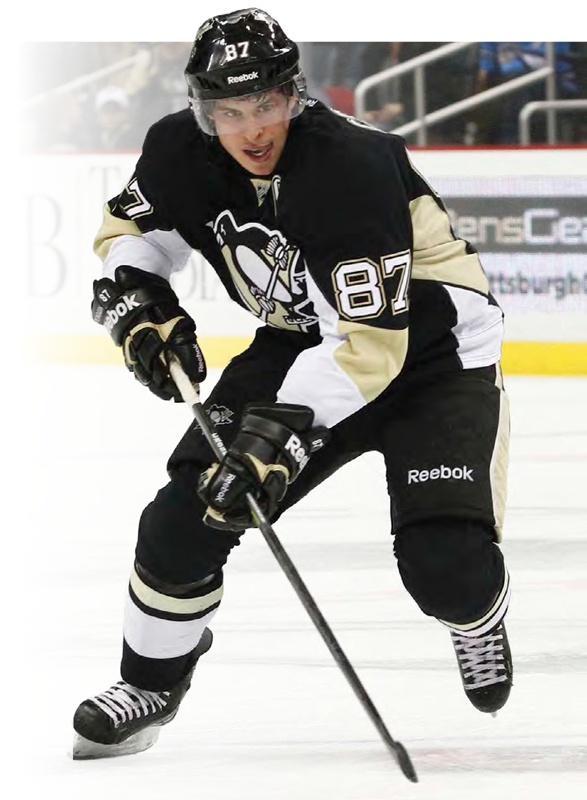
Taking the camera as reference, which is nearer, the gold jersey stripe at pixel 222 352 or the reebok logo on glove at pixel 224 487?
the reebok logo on glove at pixel 224 487

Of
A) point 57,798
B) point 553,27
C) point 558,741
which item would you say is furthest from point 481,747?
point 553,27

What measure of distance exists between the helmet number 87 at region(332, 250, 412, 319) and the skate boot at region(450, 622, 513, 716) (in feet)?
1.73

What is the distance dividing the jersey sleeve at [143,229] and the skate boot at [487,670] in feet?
2.35

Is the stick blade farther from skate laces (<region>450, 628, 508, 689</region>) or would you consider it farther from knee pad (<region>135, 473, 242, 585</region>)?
knee pad (<region>135, 473, 242, 585</region>)

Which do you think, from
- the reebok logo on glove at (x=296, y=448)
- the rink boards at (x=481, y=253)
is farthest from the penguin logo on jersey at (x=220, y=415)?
the rink boards at (x=481, y=253)

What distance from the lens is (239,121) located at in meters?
2.08

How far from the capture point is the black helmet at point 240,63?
2.06 m

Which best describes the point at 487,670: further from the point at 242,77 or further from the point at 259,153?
the point at 242,77

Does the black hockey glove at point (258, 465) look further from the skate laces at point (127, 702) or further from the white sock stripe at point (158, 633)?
the skate laces at point (127, 702)

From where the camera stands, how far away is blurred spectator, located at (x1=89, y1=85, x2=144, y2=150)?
6324 mm

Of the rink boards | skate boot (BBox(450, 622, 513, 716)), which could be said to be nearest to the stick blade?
skate boot (BBox(450, 622, 513, 716))

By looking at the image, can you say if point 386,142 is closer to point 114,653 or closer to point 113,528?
point 114,653

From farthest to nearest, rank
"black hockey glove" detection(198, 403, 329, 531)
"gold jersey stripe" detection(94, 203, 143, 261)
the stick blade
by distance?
"gold jersey stripe" detection(94, 203, 143, 261) → the stick blade → "black hockey glove" detection(198, 403, 329, 531)

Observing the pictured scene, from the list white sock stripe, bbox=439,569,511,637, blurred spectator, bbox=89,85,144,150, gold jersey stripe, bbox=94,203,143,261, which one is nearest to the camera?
white sock stripe, bbox=439,569,511,637
